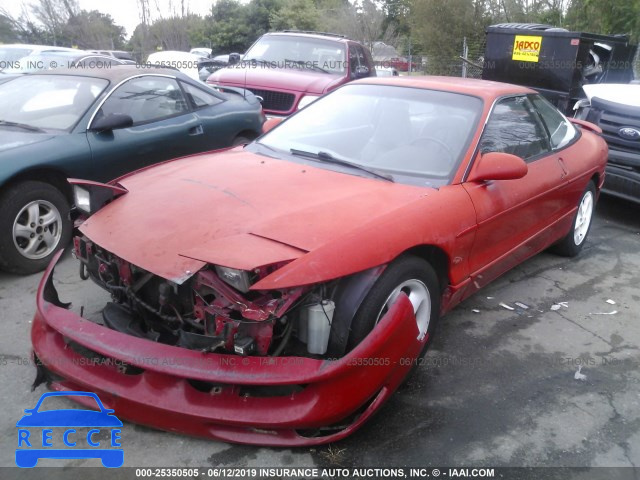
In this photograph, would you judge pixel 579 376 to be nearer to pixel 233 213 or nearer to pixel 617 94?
pixel 233 213

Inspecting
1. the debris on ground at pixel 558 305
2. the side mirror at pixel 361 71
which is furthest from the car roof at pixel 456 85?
the side mirror at pixel 361 71

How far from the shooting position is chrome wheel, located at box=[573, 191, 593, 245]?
4.79 meters

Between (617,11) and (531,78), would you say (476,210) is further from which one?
(617,11)

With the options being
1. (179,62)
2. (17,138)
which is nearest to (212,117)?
(17,138)

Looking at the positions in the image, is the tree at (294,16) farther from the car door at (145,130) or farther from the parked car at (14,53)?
the car door at (145,130)

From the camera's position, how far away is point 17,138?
417cm

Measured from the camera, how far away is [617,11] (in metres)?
16.5

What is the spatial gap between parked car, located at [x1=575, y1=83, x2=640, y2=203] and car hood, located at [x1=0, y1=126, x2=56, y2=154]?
551cm

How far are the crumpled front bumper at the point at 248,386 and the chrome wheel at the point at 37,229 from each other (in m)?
1.89

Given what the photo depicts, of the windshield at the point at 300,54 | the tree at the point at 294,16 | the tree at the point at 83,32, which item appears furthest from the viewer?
the tree at the point at 294,16

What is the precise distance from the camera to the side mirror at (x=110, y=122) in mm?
4457

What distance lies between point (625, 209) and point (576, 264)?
95.3 inches

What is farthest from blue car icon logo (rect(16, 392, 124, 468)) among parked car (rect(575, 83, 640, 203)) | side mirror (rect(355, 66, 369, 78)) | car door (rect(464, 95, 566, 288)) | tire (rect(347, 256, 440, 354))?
side mirror (rect(355, 66, 369, 78))

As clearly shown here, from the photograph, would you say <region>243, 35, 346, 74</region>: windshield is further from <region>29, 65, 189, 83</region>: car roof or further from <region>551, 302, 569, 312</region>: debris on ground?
<region>551, 302, 569, 312</region>: debris on ground
